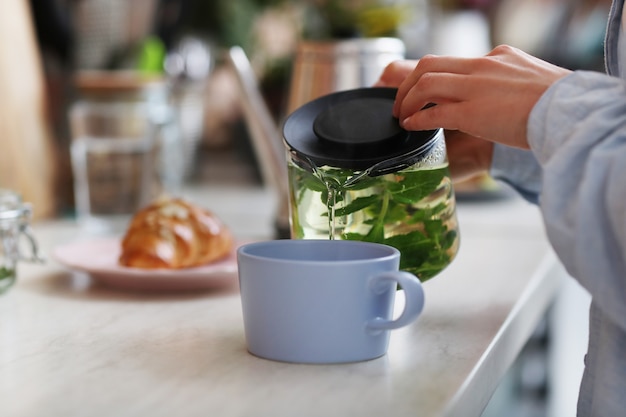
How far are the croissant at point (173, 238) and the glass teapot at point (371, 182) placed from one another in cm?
19

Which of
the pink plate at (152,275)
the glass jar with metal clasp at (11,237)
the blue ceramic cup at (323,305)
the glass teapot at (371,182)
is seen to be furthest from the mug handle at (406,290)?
the glass jar with metal clasp at (11,237)

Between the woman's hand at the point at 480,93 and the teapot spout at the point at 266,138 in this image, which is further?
the teapot spout at the point at 266,138

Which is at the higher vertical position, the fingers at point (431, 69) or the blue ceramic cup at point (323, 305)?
the fingers at point (431, 69)

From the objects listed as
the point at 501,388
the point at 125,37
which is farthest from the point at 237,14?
the point at 501,388

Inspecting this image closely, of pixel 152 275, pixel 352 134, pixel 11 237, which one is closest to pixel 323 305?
pixel 352 134

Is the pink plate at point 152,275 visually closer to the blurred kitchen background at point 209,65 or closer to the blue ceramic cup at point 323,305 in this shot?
the blue ceramic cup at point 323,305

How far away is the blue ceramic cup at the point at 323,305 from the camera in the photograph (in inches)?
22.3

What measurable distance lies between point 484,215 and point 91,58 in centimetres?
68

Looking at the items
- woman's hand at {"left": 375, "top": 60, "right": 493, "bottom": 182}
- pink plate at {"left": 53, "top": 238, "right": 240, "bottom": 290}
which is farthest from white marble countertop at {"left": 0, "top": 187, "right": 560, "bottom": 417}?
woman's hand at {"left": 375, "top": 60, "right": 493, "bottom": 182}

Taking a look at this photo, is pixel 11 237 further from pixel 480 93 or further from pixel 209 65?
pixel 209 65

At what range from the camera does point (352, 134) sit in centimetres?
67

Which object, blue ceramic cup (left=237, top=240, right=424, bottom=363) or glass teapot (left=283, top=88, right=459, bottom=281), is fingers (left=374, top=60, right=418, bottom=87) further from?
blue ceramic cup (left=237, top=240, right=424, bottom=363)

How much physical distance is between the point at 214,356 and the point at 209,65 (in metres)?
1.29

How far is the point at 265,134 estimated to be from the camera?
1095 millimetres
